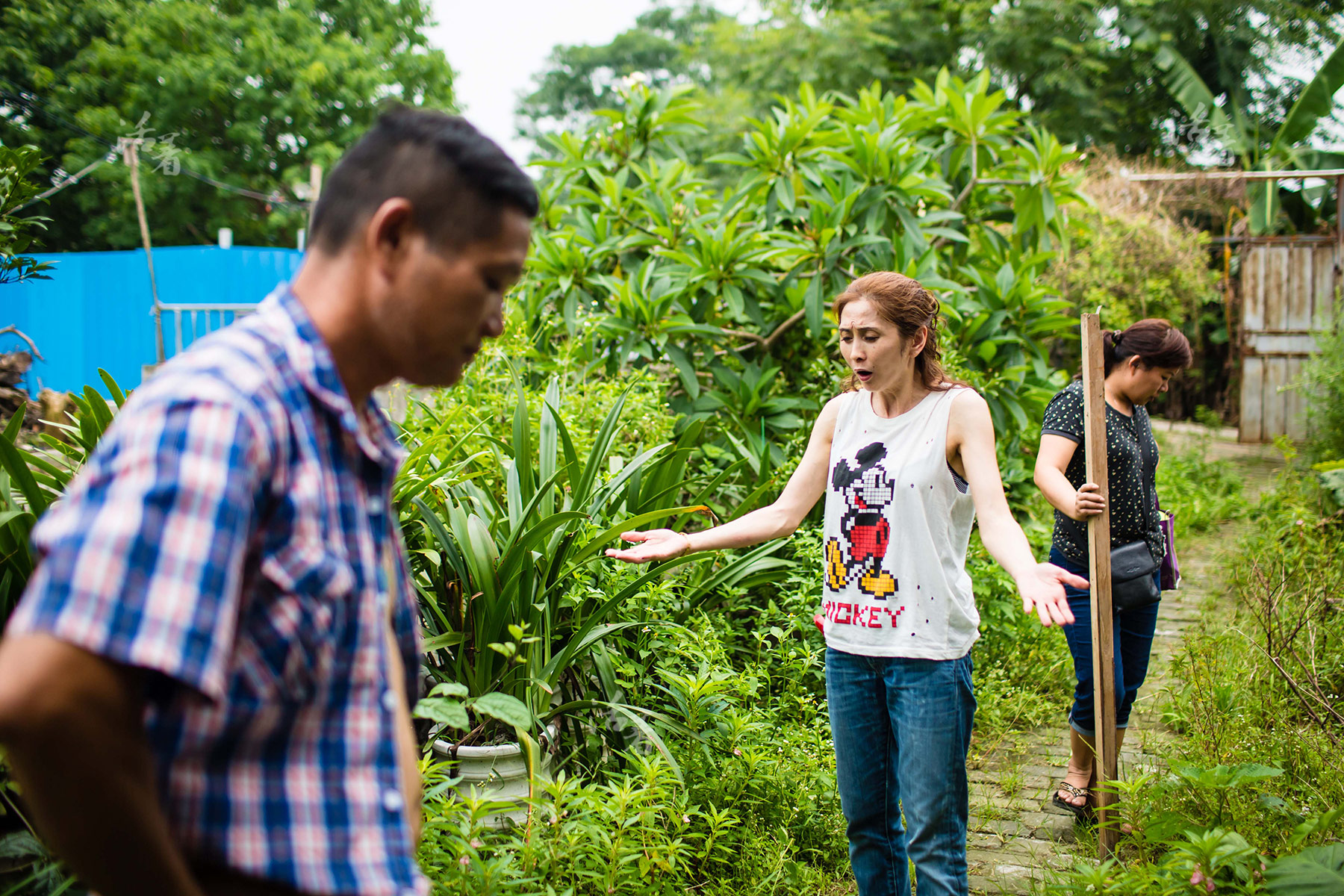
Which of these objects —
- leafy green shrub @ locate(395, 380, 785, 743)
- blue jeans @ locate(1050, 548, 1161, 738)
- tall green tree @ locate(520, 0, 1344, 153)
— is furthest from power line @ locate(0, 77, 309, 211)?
blue jeans @ locate(1050, 548, 1161, 738)

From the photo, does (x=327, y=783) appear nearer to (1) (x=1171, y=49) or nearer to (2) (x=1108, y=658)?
(2) (x=1108, y=658)

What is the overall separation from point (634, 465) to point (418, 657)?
221cm

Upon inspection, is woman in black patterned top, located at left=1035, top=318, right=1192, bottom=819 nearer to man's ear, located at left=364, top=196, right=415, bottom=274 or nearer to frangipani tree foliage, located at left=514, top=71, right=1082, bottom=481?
frangipani tree foliage, located at left=514, top=71, right=1082, bottom=481

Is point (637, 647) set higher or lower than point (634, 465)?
lower

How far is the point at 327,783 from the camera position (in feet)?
2.91

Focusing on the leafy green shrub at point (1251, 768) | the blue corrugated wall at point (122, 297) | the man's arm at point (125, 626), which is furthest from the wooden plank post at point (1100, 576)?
the blue corrugated wall at point (122, 297)

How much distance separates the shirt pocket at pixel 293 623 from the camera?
0.85m

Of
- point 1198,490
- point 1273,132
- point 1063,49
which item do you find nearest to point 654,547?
point 1198,490

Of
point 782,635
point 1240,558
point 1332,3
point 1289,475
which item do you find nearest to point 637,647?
point 782,635

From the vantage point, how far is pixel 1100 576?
2879 millimetres

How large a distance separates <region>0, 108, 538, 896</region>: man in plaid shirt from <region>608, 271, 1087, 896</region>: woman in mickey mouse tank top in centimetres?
139

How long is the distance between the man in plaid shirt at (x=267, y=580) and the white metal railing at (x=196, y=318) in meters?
11.9

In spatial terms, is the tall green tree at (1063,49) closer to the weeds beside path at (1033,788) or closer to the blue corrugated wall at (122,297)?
the blue corrugated wall at (122,297)

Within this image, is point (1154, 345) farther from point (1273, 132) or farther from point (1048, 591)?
point (1273, 132)
